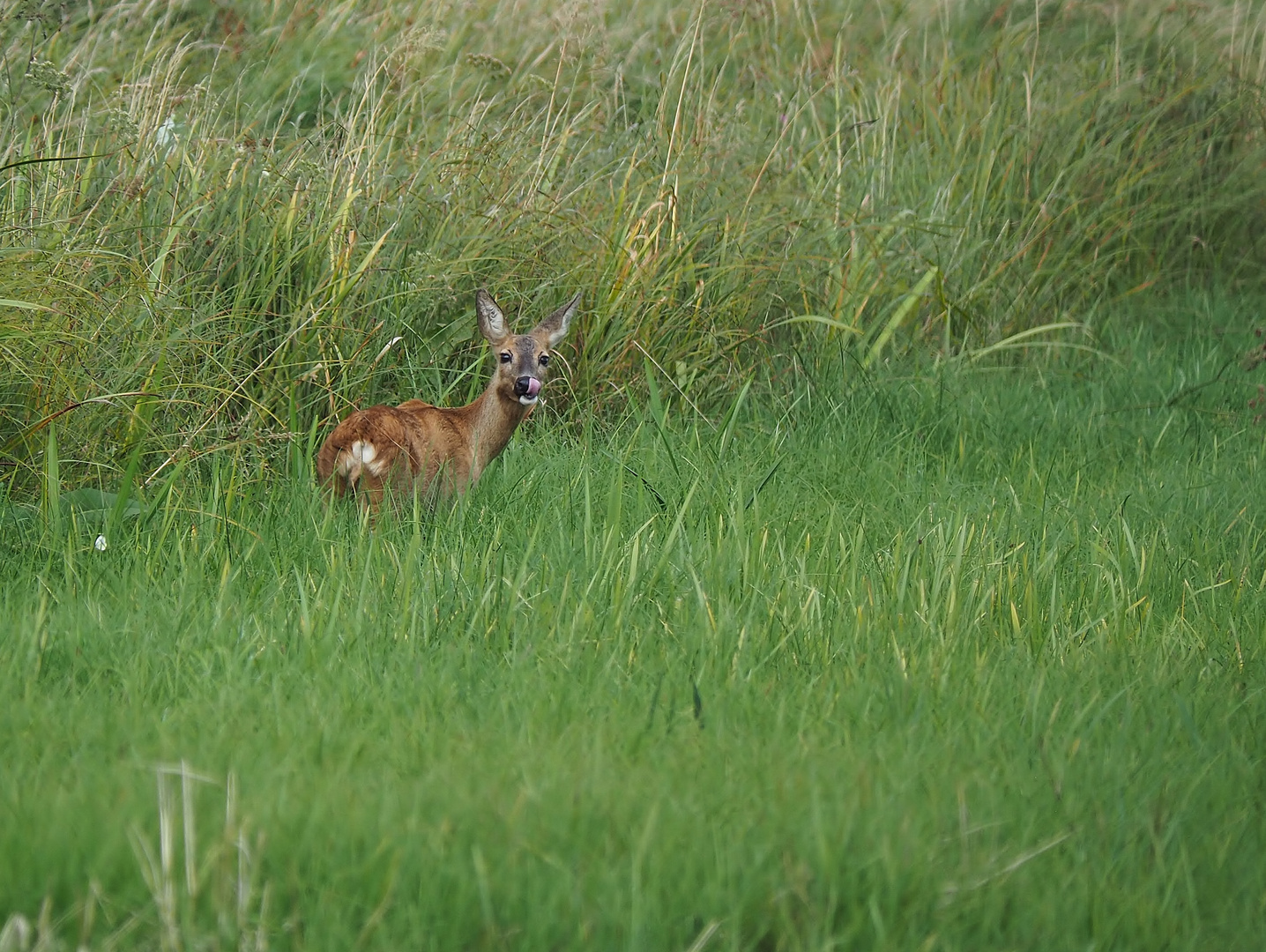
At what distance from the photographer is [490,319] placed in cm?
532

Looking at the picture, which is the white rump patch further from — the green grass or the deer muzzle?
the deer muzzle

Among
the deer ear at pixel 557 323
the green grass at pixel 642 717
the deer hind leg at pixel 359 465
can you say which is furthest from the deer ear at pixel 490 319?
the deer hind leg at pixel 359 465

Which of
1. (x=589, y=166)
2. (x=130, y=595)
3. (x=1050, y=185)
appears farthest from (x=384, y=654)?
(x=1050, y=185)

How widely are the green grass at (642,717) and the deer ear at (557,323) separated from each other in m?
0.53

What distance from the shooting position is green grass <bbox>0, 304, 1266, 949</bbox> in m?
2.24

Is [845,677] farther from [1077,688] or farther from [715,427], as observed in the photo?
[715,427]

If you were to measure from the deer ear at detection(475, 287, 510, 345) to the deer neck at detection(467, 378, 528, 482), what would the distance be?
186 mm

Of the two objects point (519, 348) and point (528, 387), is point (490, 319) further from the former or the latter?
point (528, 387)

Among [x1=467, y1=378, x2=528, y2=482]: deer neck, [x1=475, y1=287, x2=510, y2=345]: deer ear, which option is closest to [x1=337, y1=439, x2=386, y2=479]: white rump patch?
[x1=467, y1=378, x2=528, y2=482]: deer neck

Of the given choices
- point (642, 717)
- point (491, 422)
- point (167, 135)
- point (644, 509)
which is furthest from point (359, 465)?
point (167, 135)

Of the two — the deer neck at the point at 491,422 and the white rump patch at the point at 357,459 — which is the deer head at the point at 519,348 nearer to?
the deer neck at the point at 491,422

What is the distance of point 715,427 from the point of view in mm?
5730

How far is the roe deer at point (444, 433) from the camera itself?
4.57 meters

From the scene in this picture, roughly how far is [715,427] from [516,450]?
2.57ft
